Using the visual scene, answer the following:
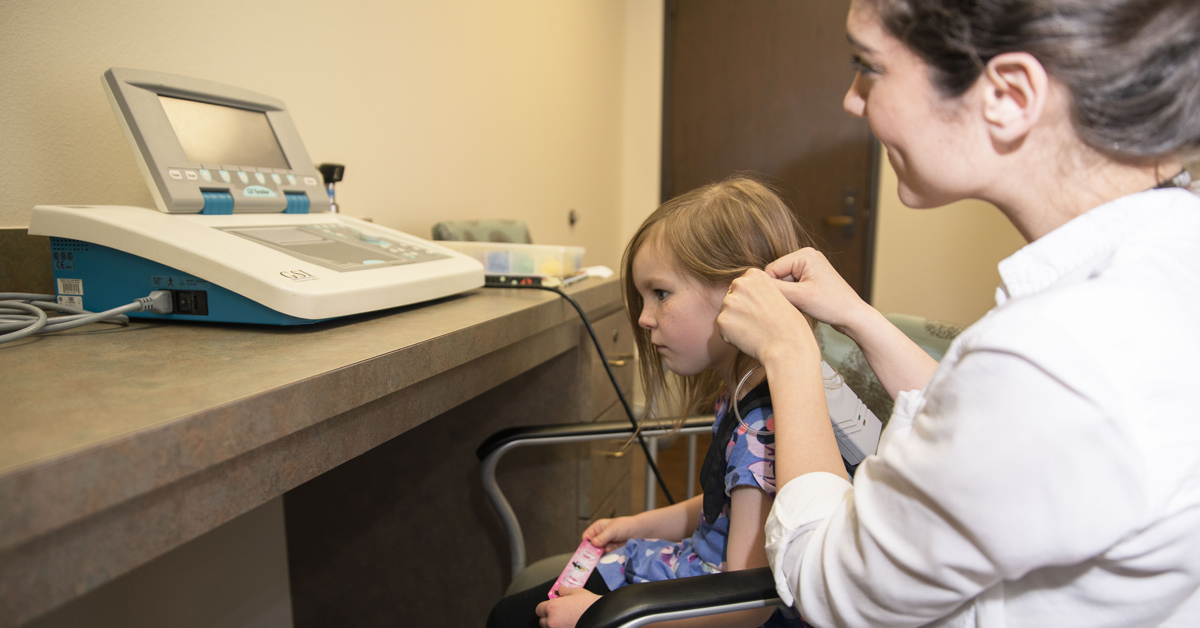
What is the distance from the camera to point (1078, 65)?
1.48 feet

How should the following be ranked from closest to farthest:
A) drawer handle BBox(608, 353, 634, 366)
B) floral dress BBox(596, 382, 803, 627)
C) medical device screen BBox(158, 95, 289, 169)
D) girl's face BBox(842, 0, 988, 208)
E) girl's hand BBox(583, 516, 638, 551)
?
girl's face BBox(842, 0, 988, 208) < floral dress BBox(596, 382, 803, 627) < medical device screen BBox(158, 95, 289, 169) < girl's hand BBox(583, 516, 638, 551) < drawer handle BBox(608, 353, 634, 366)

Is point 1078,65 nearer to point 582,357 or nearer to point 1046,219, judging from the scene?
point 1046,219

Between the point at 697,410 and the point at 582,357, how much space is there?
225 millimetres

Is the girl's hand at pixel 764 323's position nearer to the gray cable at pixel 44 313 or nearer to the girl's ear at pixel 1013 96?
the girl's ear at pixel 1013 96

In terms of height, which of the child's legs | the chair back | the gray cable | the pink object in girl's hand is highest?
the gray cable

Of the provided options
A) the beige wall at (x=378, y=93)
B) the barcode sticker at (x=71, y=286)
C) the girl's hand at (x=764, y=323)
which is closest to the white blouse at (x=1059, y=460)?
the girl's hand at (x=764, y=323)

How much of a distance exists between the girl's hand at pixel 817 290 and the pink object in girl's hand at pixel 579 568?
0.48 m

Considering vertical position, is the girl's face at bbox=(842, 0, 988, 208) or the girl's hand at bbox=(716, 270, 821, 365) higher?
the girl's face at bbox=(842, 0, 988, 208)

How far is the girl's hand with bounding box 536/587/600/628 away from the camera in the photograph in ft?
2.64

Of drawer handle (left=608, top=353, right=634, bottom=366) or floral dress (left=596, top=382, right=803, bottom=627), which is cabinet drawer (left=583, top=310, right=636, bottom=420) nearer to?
drawer handle (left=608, top=353, right=634, bottom=366)

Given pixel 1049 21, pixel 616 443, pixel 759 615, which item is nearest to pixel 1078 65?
pixel 1049 21

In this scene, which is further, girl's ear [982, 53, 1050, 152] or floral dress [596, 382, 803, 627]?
floral dress [596, 382, 803, 627]

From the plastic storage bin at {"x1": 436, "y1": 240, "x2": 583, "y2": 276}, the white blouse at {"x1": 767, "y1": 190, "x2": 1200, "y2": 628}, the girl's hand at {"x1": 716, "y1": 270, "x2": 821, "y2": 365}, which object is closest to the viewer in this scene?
the white blouse at {"x1": 767, "y1": 190, "x2": 1200, "y2": 628}

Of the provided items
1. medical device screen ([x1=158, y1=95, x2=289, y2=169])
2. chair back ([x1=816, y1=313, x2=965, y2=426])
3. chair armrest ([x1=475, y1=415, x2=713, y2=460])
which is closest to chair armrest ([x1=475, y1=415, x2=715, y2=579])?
chair armrest ([x1=475, y1=415, x2=713, y2=460])
